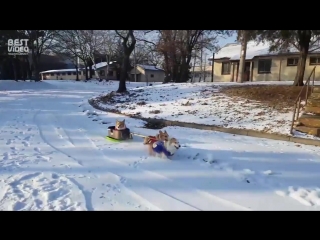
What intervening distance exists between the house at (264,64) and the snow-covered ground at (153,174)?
58.0 feet

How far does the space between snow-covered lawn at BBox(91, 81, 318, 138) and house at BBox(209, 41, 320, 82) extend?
11450mm

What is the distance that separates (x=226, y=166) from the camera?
173 inches

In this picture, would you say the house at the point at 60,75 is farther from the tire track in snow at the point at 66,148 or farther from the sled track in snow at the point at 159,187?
the sled track in snow at the point at 159,187

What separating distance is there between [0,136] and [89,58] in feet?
134

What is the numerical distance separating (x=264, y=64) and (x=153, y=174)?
22457mm

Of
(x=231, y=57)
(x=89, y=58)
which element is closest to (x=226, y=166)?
(x=231, y=57)

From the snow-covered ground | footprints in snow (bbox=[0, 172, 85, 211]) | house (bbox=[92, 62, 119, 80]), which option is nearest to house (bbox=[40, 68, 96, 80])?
house (bbox=[92, 62, 119, 80])

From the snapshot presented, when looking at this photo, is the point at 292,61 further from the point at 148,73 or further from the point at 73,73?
the point at 73,73

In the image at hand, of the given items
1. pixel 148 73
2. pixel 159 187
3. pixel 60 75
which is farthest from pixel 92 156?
pixel 60 75

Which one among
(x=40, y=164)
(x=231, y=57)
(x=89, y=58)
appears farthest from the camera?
(x=89, y=58)

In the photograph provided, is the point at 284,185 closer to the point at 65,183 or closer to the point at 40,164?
the point at 65,183

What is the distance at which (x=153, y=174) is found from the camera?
13.1ft

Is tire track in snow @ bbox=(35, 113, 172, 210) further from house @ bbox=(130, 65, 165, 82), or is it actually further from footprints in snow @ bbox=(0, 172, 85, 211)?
house @ bbox=(130, 65, 165, 82)

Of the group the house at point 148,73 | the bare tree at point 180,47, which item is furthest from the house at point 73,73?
Answer: the bare tree at point 180,47
